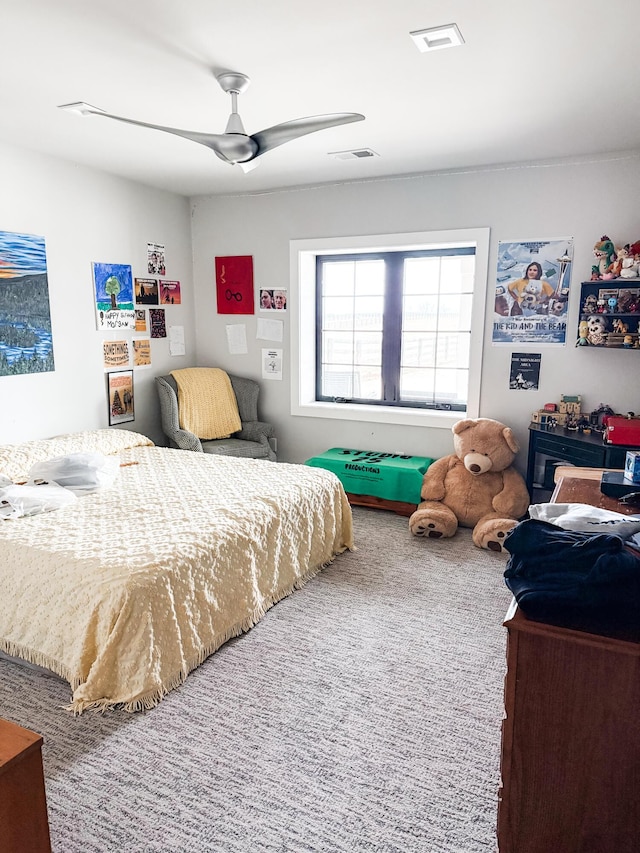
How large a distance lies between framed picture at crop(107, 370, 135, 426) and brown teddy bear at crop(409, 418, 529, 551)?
7.62ft

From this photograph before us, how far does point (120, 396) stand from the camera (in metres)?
4.45

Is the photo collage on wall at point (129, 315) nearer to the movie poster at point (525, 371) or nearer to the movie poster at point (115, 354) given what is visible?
the movie poster at point (115, 354)

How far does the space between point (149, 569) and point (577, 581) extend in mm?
1565

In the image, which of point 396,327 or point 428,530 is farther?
point 396,327

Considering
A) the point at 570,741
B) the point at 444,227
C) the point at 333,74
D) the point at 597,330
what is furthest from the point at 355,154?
the point at 570,741

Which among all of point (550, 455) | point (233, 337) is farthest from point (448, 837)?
point (233, 337)

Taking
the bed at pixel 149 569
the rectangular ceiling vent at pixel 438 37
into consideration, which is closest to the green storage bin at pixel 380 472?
the bed at pixel 149 569

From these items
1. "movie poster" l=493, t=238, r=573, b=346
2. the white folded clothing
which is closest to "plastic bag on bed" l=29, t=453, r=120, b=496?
the white folded clothing

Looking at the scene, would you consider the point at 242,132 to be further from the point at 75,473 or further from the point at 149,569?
the point at 75,473

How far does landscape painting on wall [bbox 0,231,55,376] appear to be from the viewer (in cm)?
352

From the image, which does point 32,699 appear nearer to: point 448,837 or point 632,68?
point 448,837

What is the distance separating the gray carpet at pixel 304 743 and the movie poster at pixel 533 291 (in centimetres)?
194

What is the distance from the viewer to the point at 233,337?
16.6ft

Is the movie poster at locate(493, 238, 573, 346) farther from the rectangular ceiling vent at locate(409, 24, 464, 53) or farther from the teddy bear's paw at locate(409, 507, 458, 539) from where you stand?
the rectangular ceiling vent at locate(409, 24, 464, 53)
